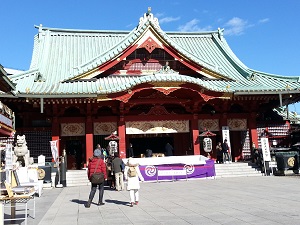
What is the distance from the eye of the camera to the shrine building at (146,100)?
19188 millimetres

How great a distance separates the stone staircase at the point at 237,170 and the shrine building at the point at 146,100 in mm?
2164

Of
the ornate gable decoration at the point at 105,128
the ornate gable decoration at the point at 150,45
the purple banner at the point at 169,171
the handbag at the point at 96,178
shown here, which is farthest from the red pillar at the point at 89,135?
the handbag at the point at 96,178

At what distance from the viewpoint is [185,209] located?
29.0 feet

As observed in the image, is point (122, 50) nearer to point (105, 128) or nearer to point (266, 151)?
point (105, 128)

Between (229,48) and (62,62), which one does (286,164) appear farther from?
(62,62)

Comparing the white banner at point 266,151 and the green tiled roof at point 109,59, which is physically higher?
the green tiled roof at point 109,59

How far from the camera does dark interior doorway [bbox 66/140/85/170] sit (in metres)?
21.9

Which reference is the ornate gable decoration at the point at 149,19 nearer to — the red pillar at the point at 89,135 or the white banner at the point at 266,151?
the red pillar at the point at 89,135

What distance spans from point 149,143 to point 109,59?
283 inches

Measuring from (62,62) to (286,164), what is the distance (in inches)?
632

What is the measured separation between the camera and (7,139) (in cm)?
1977

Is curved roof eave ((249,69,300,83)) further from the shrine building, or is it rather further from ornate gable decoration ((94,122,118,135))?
ornate gable decoration ((94,122,118,135))

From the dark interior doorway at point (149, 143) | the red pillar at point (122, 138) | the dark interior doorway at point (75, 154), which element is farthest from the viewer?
the dark interior doorway at point (149, 143)

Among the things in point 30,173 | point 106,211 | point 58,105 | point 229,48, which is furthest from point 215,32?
point 106,211
